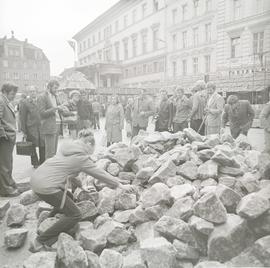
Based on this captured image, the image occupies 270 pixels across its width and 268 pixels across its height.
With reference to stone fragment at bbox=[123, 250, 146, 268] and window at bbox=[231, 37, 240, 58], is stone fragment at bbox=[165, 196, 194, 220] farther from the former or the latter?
window at bbox=[231, 37, 240, 58]

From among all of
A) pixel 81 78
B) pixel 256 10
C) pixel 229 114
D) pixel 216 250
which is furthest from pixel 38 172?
pixel 81 78

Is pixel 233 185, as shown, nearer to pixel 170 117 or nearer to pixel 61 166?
pixel 61 166

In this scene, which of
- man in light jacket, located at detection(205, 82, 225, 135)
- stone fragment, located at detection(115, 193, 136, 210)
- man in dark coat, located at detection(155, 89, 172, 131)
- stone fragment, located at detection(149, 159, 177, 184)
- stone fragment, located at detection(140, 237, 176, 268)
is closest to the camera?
stone fragment, located at detection(140, 237, 176, 268)

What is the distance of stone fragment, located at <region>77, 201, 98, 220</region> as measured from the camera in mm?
3340

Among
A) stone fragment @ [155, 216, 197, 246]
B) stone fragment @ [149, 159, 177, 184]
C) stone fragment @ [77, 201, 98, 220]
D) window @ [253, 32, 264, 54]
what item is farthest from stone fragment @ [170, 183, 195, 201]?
window @ [253, 32, 264, 54]

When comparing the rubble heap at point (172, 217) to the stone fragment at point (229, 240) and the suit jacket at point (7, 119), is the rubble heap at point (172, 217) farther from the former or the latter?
the suit jacket at point (7, 119)

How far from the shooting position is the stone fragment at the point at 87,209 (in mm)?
3340

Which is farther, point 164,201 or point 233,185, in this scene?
point 233,185

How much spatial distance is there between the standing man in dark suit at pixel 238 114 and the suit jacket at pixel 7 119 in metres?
4.09

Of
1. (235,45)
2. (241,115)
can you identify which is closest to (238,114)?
(241,115)

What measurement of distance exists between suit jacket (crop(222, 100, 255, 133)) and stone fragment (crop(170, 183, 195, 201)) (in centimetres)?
291

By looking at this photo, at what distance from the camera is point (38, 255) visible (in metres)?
2.58

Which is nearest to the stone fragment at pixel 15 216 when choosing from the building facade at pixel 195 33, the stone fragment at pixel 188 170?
the stone fragment at pixel 188 170

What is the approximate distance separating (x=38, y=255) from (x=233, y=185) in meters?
2.38
